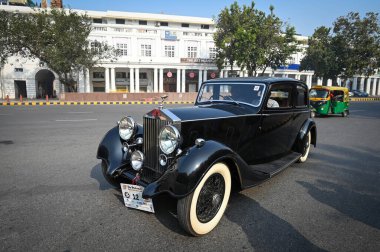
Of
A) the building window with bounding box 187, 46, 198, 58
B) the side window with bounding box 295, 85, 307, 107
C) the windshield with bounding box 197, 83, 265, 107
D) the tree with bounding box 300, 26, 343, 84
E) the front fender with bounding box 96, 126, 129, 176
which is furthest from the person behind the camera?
the building window with bounding box 187, 46, 198, 58

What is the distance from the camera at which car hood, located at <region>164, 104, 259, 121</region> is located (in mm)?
3050

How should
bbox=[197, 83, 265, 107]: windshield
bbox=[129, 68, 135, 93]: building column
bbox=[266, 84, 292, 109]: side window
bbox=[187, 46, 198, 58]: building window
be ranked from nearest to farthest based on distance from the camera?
1. bbox=[197, 83, 265, 107]: windshield
2. bbox=[266, 84, 292, 109]: side window
3. bbox=[129, 68, 135, 93]: building column
4. bbox=[187, 46, 198, 58]: building window

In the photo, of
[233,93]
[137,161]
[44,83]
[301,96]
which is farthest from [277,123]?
[44,83]

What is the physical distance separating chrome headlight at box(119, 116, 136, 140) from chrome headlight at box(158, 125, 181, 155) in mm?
797

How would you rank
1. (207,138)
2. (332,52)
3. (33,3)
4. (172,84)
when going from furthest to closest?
1. (33,3)
2. (172,84)
3. (332,52)
4. (207,138)

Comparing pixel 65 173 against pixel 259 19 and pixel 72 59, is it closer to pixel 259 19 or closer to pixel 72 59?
pixel 72 59

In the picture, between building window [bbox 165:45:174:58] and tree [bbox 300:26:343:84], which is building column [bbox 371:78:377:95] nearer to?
tree [bbox 300:26:343:84]

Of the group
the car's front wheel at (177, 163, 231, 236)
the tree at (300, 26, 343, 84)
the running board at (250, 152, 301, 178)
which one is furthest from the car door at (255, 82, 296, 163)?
the tree at (300, 26, 343, 84)

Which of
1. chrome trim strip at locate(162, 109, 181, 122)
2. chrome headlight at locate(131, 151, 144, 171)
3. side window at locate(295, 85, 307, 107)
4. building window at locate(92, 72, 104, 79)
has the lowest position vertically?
chrome headlight at locate(131, 151, 144, 171)

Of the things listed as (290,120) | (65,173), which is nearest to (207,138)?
(290,120)

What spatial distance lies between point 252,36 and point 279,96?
78.8 ft

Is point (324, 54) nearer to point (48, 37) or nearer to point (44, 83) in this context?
point (48, 37)

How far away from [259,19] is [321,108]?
1805 centimetres

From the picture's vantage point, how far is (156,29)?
1601 inches
